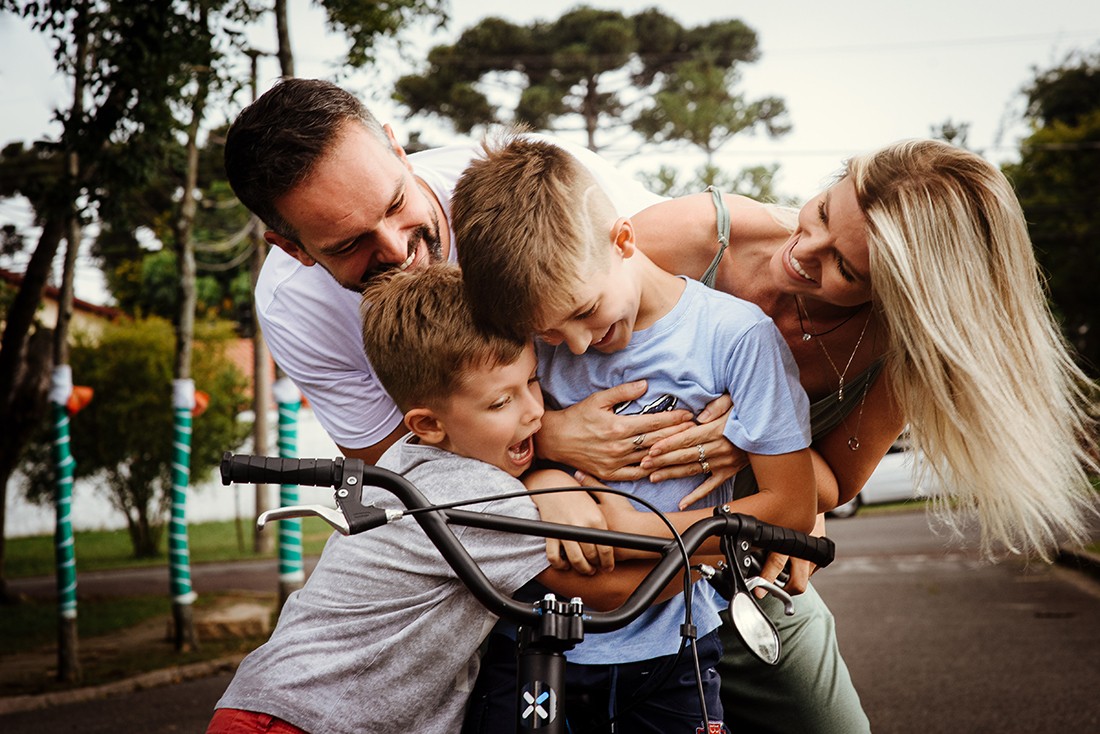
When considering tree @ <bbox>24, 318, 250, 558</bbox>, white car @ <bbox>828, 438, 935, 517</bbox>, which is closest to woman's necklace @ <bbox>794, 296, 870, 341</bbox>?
tree @ <bbox>24, 318, 250, 558</bbox>

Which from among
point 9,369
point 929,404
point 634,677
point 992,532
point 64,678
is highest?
point 929,404

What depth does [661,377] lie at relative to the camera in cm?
221

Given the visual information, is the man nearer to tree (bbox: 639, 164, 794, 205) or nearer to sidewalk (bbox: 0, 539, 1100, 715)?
sidewalk (bbox: 0, 539, 1100, 715)

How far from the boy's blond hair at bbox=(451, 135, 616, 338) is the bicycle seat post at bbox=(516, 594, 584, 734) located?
54 cm

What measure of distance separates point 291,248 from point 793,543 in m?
1.68

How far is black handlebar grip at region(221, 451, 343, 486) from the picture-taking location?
1.75m

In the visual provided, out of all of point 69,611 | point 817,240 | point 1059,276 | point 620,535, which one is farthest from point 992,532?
point 1059,276

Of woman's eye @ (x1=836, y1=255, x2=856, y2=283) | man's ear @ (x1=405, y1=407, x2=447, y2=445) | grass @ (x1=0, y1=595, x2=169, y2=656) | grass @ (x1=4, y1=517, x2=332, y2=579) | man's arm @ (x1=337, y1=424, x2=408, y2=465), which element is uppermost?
woman's eye @ (x1=836, y1=255, x2=856, y2=283)

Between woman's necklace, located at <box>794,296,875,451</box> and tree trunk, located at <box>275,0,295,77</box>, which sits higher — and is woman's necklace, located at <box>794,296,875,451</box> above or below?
below

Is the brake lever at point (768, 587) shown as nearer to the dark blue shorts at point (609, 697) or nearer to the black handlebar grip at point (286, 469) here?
the dark blue shorts at point (609, 697)

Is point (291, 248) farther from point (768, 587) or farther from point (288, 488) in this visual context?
point (288, 488)

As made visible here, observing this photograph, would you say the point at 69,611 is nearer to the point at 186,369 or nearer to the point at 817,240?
the point at 186,369

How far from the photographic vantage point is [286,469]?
5.78ft

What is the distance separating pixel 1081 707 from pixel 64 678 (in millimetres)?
7495
